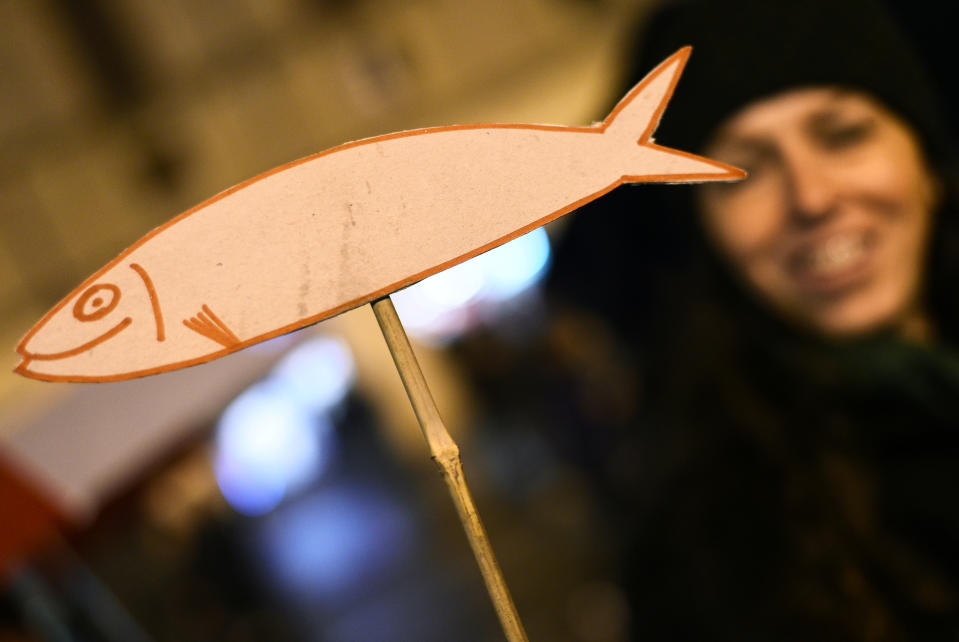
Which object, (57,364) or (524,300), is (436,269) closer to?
(57,364)

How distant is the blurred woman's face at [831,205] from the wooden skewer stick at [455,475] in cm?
64

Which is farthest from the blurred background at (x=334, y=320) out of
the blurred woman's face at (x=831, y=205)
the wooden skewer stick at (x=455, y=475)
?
the wooden skewer stick at (x=455, y=475)

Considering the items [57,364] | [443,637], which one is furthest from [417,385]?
[443,637]

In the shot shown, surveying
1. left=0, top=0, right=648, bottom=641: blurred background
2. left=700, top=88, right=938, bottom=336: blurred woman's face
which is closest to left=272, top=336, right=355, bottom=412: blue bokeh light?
left=0, top=0, right=648, bottom=641: blurred background

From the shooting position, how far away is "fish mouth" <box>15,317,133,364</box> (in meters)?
0.55

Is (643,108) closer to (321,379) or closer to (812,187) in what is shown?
(812,187)

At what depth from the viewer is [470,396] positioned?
672 cm

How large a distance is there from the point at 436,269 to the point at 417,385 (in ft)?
0.31

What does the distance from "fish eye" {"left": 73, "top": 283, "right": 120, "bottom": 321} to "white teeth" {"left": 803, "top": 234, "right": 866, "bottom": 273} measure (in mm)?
878

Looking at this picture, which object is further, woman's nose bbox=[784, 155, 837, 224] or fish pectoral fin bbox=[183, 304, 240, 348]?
woman's nose bbox=[784, 155, 837, 224]

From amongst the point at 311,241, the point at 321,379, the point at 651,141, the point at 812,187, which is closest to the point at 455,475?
the point at 311,241

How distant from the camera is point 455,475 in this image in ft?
1.85

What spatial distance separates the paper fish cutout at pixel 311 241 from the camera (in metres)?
0.56

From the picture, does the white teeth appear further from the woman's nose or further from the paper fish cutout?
the paper fish cutout
